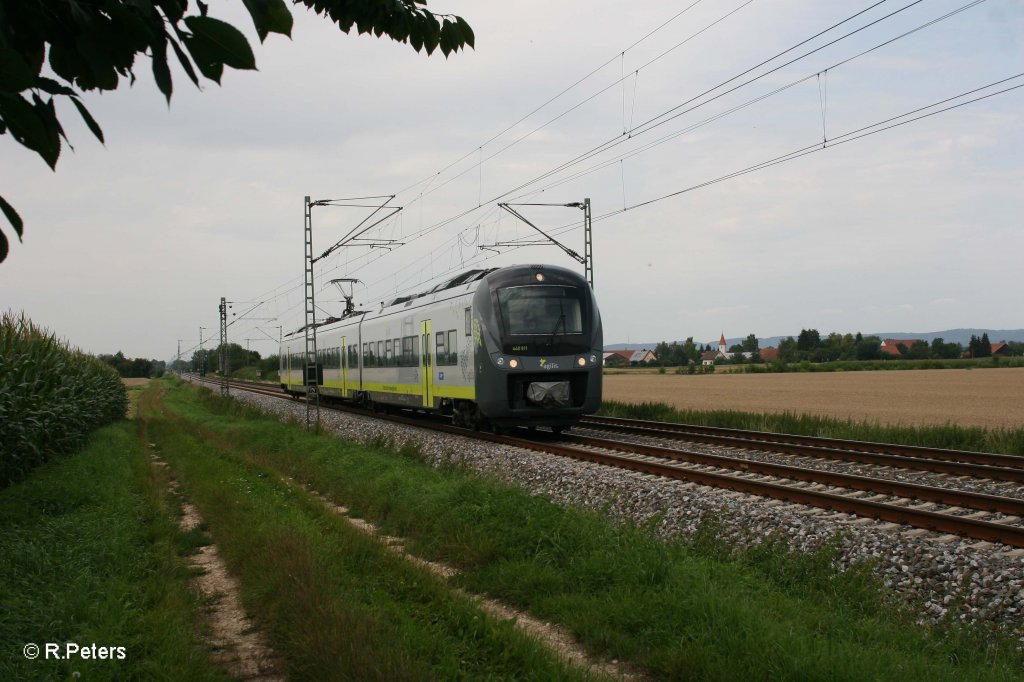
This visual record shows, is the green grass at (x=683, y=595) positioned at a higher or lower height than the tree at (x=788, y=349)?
lower

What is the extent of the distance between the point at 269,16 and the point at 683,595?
5.04 metres

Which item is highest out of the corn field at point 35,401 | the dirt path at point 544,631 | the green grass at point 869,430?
the corn field at point 35,401

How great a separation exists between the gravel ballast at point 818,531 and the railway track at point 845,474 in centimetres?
21

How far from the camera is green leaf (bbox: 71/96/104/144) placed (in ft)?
6.32

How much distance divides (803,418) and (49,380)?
55.1ft

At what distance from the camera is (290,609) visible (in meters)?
5.78

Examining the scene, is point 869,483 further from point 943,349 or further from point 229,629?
point 943,349

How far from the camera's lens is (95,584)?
6371 millimetres

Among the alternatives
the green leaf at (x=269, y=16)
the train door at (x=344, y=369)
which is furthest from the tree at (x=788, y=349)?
the green leaf at (x=269, y=16)

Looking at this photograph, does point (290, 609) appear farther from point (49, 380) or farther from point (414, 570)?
point (49, 380)

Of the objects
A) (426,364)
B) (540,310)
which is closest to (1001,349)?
(426,364)

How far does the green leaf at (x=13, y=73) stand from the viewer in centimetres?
152

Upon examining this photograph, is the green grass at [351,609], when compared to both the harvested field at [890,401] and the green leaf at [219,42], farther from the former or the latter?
the harvested field at [890,401]

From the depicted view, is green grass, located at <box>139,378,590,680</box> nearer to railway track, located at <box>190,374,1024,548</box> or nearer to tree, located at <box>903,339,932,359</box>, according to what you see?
railway track, located at <box>190,374,1024,548</box>
